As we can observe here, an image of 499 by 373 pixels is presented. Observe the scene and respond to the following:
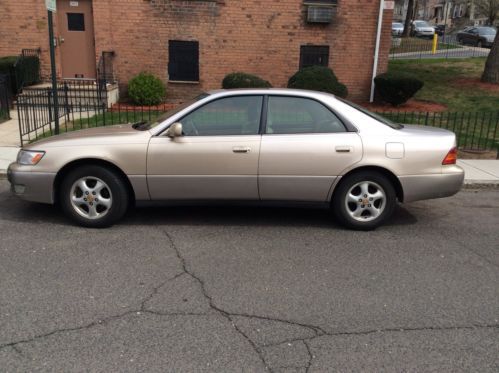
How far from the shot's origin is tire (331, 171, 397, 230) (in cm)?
533

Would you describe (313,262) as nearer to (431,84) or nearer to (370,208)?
(370,208)

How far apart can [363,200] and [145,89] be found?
33.0 feet

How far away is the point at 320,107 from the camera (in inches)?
213

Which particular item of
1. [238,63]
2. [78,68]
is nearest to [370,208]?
[238,63]

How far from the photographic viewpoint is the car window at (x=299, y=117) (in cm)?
533

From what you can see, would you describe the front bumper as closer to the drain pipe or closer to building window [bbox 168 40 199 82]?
building window [bbox 168 40 199 82]

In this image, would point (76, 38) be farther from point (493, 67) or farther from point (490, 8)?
point (490, 8)

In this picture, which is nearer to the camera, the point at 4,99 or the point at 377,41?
the point at 4,99

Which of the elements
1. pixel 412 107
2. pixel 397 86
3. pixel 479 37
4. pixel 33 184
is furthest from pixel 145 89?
pixel 479 37

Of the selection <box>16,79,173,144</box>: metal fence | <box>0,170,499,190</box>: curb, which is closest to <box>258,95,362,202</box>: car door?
<box>0,170,499,190</box>: curb

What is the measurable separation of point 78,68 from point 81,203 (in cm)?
1066

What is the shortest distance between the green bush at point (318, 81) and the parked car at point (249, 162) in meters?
7.69

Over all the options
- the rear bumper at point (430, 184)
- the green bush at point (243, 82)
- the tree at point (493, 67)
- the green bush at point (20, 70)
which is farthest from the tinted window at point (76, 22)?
the tree at point (493, 67)

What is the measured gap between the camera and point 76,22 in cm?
1439
